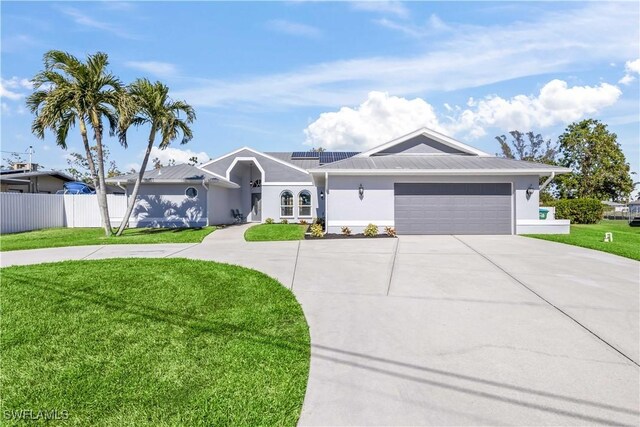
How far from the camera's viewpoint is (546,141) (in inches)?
1721

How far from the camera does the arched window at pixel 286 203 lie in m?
21.5

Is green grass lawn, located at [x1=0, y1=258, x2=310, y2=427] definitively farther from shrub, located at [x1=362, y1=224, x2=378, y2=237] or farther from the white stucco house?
the white stucco house

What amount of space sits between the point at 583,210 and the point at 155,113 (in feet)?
85.0

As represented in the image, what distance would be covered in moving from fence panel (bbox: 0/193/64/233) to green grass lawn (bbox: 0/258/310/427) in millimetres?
12896

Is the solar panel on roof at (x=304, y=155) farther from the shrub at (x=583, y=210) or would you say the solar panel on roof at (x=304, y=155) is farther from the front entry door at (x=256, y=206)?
the shrub at (x=583, y=210)

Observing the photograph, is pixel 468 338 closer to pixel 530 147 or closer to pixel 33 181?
pixel 33 181

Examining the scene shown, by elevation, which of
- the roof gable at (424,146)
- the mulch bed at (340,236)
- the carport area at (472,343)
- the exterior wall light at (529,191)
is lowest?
the carport area at (472,343)

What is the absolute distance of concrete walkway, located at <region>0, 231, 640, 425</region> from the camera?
8.97 feet

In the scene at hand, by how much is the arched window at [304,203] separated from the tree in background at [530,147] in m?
35.4

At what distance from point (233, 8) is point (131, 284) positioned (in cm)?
778

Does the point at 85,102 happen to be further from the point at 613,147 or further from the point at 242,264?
the point at 613,147

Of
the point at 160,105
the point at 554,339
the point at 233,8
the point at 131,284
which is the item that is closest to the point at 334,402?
the point at 554,339

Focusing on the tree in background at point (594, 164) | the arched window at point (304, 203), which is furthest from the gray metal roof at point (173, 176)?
the tree in background at point (594, 164)

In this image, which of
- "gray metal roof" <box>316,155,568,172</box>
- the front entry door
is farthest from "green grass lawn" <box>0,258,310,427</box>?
the front entry door
